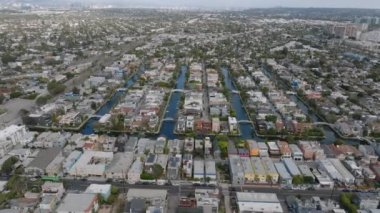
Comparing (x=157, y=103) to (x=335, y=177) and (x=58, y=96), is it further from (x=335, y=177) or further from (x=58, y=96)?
(x=335, y=177)

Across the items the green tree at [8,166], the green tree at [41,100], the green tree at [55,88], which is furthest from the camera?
the green tree at [55,88]

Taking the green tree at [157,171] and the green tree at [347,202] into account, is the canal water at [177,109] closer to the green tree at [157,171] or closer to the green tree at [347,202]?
the green tree at [157,171]

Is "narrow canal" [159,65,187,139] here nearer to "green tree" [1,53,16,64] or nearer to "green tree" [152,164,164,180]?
"green tree" [152,164,164,180]

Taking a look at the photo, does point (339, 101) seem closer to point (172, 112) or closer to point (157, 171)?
point (172, 112)

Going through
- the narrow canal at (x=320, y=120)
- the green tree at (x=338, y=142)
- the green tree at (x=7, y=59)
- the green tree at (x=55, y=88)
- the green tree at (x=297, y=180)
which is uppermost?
the green tree at (x=7, y=59)

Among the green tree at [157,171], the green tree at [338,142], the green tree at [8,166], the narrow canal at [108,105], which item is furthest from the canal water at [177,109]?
the green tree at [8,166]

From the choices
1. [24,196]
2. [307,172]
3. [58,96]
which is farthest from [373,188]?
[58,96]

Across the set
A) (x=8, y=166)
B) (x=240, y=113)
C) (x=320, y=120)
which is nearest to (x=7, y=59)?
(x=8, y=166)

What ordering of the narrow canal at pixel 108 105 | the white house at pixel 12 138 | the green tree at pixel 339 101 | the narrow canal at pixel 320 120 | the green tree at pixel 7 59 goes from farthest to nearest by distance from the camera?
1. the green tree at pixel 7 59
2. the green tree at pixel 339 101
3. the narrow canal at pixel 108 105
4. the narrow canal at pixel 320 120
5. the white house at pixel 12 138

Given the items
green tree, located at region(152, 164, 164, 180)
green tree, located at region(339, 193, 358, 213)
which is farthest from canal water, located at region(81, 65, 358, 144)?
green tree, located at region(339, 193, 358, 213)

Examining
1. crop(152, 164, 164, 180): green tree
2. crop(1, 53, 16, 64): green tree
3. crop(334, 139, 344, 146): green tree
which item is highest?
crop(1, 53, 16, 64): green tree

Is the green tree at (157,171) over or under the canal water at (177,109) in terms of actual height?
over
